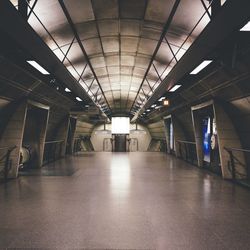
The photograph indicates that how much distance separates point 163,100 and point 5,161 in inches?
256

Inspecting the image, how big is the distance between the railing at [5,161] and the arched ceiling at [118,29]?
3324mm

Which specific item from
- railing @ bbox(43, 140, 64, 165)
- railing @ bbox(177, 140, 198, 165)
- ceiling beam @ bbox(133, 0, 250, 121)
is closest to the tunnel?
ceiling beam @ bbox(133, 0, 250, 121)

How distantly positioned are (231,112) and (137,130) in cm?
2472

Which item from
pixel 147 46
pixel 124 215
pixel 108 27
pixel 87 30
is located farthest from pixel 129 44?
pixel 124 215

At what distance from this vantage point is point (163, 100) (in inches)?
407

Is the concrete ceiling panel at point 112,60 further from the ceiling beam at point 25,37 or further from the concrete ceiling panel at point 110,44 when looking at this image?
the ceiling beam at point 25,37

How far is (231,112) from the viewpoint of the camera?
7.68 metres

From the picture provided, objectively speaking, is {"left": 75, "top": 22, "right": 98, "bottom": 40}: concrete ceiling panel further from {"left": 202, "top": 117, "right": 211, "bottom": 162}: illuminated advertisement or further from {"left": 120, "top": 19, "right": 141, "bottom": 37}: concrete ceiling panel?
{"left": 202, "top": 117, "right": 211, "bottom": 162}: illuminated advertisement

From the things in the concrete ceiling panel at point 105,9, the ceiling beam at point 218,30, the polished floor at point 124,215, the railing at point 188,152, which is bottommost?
the polished floor at point 124,215

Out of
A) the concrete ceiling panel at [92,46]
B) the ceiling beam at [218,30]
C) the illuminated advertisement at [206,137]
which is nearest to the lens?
the ceiling beam at [218,30]

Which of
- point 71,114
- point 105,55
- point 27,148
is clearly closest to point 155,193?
point 105,55

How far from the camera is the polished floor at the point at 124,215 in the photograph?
10.2 ft

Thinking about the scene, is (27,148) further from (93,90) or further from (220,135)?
(220,135)

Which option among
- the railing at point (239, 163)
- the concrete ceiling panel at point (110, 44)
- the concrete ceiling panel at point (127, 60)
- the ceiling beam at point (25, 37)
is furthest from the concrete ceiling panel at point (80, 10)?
the railing at point (239, 163)
